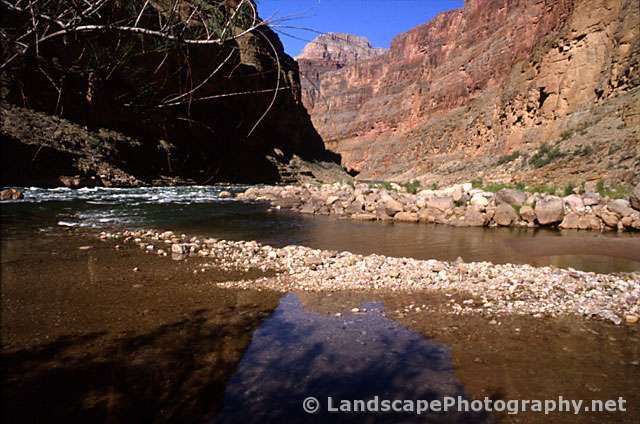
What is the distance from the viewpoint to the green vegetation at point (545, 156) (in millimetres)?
20941

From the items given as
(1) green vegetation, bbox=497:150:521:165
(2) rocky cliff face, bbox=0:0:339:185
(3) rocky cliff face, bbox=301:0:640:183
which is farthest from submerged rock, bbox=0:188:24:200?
(1) green vegetation, bbox=497:150:521:165

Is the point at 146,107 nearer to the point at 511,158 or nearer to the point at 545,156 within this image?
the point at 545,156

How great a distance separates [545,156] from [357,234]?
16996 millimetres

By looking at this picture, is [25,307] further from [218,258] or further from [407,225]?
[407,225]

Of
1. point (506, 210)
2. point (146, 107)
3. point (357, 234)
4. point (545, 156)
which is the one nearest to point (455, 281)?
point (146, 107)

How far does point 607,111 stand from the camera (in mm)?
20344

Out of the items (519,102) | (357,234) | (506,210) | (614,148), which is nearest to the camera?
(357,234)

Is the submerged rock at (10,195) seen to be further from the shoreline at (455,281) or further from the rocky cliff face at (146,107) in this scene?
the shoreline at (455,281)

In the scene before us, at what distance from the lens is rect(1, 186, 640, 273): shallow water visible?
7.71 m

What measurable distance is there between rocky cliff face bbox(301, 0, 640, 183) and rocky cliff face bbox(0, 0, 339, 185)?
0.64 meters

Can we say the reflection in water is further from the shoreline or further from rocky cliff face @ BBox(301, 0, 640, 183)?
rocky cliff face @ BBox(301, 0, 640, 183)

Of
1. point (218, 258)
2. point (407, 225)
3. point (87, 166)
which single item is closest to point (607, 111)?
point (407, 225)

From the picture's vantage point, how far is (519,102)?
31.6 metres

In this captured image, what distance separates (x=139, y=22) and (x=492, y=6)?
65.9 meters
